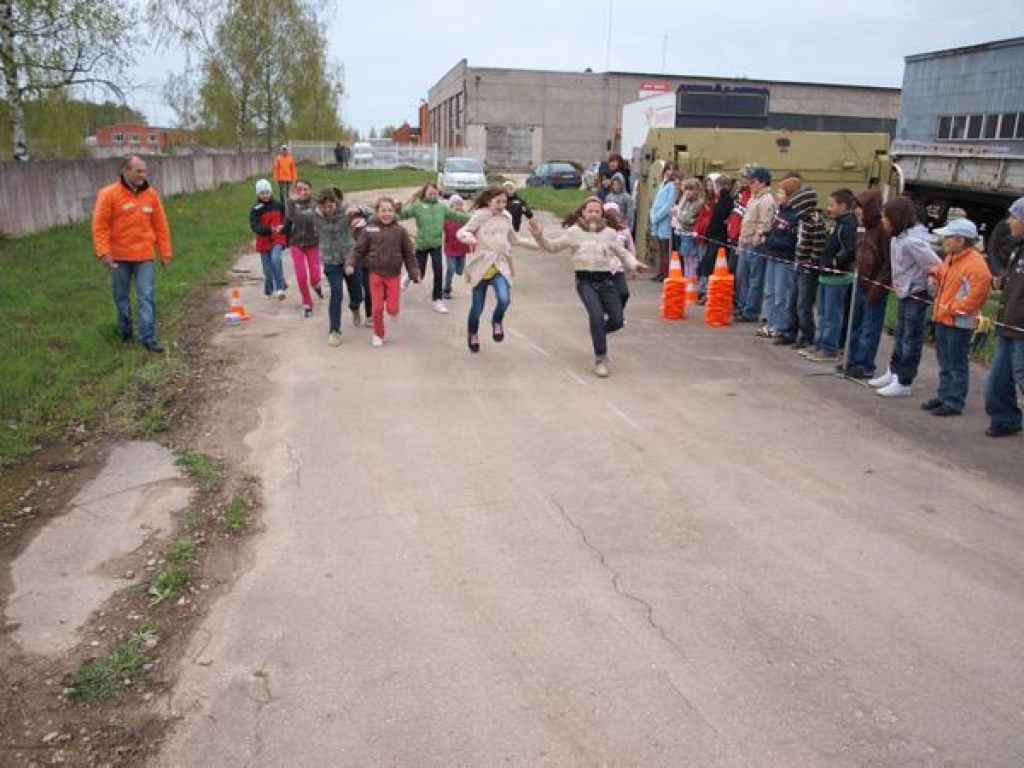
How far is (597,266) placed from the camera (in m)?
8.89

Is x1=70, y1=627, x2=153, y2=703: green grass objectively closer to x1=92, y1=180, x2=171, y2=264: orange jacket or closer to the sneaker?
x1=92, y1=180, x2=171, y2=264: orange jacket

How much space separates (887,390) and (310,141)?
175 feet

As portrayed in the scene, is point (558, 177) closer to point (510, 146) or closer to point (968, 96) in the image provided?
point (968, 96)

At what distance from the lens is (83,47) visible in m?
18.8

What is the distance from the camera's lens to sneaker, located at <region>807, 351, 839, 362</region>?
31.7 ft

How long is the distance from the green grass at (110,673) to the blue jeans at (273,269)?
29.1 feet

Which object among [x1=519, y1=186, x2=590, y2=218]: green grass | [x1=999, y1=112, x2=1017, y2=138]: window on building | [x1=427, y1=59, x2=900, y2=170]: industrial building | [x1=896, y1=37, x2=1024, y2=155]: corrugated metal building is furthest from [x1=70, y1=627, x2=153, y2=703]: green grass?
[x1=427, y1=59, x2=900, y2=170]: industrial building

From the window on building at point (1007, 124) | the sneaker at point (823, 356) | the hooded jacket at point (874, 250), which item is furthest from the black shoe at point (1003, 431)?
the window on building at point (1007, 124)

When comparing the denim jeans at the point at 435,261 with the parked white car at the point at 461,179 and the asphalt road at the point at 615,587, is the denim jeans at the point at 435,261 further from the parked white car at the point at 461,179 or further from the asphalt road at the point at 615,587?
the parked white car at the point at 461,179

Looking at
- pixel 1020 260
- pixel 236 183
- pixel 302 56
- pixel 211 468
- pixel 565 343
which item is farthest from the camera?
pixel 302 56

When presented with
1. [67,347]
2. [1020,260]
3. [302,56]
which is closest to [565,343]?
[1020,260]

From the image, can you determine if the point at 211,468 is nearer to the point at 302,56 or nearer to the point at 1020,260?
the point at 1020,260

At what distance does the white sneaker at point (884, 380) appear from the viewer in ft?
27.8

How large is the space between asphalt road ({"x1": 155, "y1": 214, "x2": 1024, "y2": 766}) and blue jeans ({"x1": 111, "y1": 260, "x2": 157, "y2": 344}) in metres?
2.07
